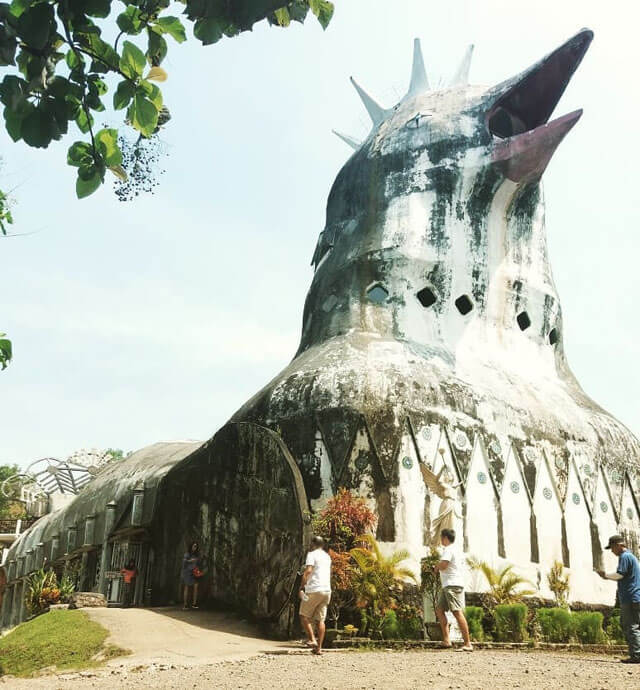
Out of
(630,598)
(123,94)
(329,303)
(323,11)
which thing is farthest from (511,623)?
(123,94)

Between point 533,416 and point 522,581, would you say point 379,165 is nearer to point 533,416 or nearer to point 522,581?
point 533,416

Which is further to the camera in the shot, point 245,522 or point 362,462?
point 362,462

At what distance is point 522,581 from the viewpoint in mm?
13008

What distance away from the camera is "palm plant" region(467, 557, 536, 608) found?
12.5 m

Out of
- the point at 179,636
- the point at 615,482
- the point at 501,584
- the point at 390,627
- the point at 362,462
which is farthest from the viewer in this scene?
the point at 615,482

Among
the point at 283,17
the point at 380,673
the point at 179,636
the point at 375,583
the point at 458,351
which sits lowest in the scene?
the point at 380,673

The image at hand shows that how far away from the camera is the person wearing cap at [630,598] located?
836 cm

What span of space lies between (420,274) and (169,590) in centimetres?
755

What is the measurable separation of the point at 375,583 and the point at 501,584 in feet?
7.97

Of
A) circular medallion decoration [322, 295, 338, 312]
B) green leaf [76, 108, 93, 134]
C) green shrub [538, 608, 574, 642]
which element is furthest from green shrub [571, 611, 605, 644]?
green leaf [76, 108, 93, 134]

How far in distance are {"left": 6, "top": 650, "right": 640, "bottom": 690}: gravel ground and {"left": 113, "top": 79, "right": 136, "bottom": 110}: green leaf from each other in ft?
15.2

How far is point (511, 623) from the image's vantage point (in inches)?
441

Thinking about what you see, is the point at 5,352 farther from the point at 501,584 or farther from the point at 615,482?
the point at 615,482

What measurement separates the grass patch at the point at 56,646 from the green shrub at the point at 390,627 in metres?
3.36
